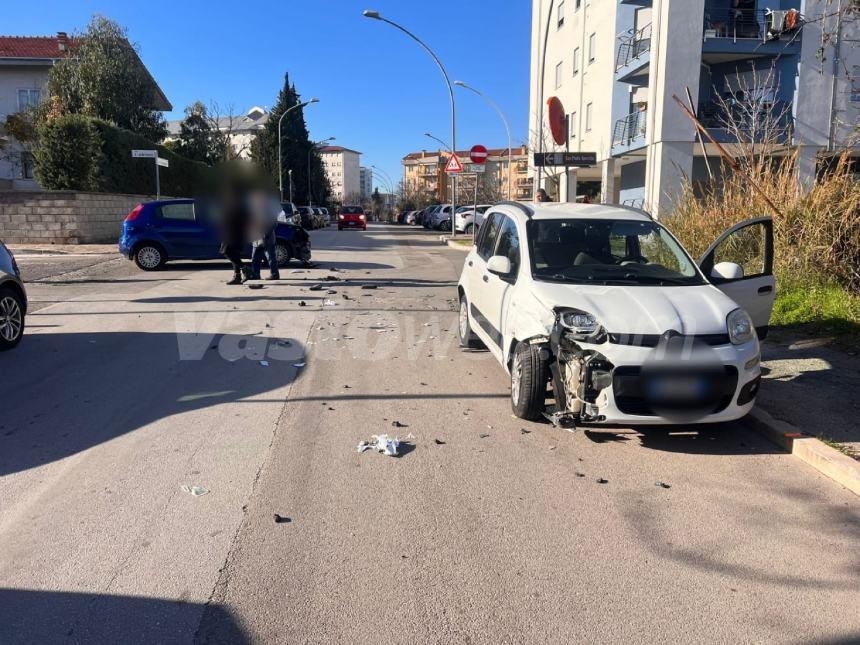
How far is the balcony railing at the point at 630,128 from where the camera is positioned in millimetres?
27109

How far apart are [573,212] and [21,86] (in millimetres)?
43039

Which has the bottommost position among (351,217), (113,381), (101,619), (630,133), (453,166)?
(101,619)

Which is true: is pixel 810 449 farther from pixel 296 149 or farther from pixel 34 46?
pixel 296 149

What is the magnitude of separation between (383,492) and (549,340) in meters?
1.65

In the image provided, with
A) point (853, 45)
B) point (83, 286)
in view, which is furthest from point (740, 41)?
point (83, 286)

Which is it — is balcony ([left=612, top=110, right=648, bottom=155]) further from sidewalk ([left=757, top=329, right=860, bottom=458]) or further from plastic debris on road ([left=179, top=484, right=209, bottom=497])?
plastic debris on road ([left=179, top=484, right=209, bottom=497])

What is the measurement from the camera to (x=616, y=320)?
15.6ft

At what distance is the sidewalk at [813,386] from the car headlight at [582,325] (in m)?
1.82

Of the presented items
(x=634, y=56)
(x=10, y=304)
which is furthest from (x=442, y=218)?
(x=10, y=304)

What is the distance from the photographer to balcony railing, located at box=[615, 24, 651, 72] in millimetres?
26775

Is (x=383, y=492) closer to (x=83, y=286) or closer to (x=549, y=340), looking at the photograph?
(x=549, y=340)

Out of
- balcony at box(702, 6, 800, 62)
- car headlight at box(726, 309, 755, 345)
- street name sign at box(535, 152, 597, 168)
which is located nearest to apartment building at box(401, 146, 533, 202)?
balcony at box(702, 6, 800, 62)

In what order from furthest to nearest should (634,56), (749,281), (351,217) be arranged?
(351,217) < (634,56) < (749,281)

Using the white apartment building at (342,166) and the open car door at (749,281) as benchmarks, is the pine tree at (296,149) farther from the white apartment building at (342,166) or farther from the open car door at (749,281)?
the white apartment building at (342,166)
